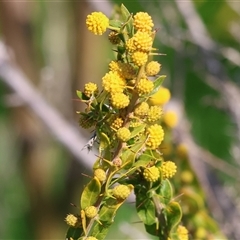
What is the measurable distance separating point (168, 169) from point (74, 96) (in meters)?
1.40

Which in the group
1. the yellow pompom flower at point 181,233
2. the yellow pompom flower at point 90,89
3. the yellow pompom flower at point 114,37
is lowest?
the yellow pompom flower at point 181,233

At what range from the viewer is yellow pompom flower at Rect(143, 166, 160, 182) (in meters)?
0.40

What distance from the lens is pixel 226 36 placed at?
144 centimetres

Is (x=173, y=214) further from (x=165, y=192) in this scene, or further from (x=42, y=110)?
(x=42, y=110)

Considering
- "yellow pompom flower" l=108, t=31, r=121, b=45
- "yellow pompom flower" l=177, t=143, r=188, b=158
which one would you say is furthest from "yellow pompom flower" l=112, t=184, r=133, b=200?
"yellow pompom flower" l=177, t=143, r=188, b=158

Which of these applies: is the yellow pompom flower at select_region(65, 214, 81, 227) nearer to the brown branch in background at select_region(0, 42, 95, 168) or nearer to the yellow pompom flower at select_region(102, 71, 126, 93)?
the yellow pompom flower at select_region(102, 71, 126, 93)

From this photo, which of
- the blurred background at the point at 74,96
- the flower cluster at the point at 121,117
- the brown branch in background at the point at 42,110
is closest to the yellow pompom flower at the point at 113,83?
the flower cluster at the point at 121,117

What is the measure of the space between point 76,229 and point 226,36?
113 cm

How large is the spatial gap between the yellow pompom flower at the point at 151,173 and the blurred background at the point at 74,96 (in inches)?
14.1

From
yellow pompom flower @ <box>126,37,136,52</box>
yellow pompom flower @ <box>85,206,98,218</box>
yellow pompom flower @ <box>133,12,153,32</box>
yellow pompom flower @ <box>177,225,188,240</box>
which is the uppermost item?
yellow pompom flower @ <box>133,12,153,32</box>

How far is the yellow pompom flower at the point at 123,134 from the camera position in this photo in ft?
1.19

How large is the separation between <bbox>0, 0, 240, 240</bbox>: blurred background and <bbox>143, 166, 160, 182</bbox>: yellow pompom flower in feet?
1.17

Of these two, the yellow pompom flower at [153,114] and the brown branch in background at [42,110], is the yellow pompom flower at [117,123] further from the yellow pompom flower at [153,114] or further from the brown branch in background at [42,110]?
the brown branch in background at [42,110]

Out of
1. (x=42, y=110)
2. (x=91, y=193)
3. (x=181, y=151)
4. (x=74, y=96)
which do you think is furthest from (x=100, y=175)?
(x=74, y=96)
